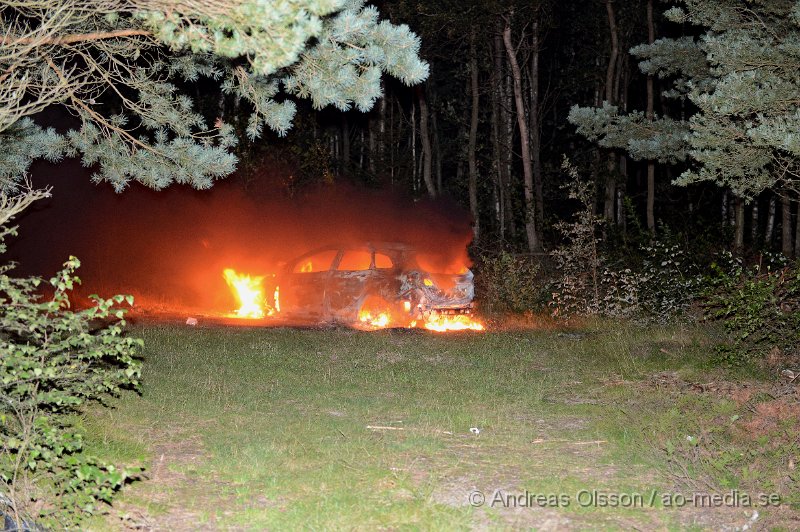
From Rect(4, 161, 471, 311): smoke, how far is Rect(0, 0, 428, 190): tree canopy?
31.9 feet

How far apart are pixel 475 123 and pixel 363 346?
15140mm

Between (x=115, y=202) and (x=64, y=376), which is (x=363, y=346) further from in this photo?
(x=115, y=202)

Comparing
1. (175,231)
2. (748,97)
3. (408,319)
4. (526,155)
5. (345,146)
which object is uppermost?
(345,146)

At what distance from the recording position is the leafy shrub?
16344 millimetres

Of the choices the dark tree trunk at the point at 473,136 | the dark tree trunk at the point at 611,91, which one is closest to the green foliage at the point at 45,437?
the dark tree trunk at the point at 473,136

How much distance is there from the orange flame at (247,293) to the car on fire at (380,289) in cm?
121

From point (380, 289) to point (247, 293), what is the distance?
353cm

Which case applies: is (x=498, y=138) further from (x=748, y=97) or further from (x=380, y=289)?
(x=748, y=97)

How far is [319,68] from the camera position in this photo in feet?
24.8

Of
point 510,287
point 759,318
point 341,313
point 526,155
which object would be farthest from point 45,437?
point 526,155

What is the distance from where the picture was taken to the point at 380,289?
14.9 m

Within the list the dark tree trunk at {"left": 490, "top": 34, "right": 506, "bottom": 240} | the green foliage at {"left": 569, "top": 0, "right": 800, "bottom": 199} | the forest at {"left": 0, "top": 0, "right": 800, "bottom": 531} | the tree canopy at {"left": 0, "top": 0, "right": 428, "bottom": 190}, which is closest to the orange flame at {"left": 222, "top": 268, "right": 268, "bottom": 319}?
the forest at {"left": 0, "top": 0, "right": 800, "bottom": 531}

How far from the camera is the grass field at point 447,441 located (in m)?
5.61

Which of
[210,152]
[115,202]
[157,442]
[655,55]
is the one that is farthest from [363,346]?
[115,202]
